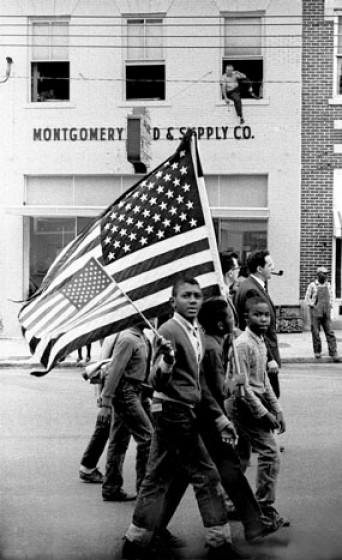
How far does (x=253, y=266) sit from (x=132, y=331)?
7.05ft

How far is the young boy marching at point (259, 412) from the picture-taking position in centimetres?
628

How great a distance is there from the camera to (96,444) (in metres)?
7.76

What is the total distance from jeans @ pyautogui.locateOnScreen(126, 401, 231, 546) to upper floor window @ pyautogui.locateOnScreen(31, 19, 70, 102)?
16.6m

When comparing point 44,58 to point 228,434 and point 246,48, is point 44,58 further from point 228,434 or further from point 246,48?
point 228,434

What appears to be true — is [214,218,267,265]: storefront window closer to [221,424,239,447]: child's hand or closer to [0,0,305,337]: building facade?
[0,0,305,337]: building facade

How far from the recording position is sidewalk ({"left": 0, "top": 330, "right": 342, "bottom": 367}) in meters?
16.8

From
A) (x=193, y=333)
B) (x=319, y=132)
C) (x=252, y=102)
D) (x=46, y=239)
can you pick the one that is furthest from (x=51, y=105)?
(x=193, y=333)

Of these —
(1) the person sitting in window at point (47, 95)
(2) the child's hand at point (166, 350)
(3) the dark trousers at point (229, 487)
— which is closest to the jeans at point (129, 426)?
(3) the dark trousers at point (229, 487)

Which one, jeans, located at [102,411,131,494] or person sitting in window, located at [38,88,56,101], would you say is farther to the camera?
Answer: person sitting in window, located at [38,88,56,101]

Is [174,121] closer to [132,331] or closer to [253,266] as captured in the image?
[253,266]

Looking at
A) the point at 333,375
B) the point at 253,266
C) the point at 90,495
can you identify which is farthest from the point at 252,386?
the point at 333,375

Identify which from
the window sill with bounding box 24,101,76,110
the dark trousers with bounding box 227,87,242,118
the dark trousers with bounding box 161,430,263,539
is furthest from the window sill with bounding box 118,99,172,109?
the dark trousers with bounding box 161,430,263,539

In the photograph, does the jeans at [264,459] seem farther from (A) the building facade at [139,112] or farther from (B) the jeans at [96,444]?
(A) the building facade at [139,112]

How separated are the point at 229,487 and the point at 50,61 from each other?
17.1 m
